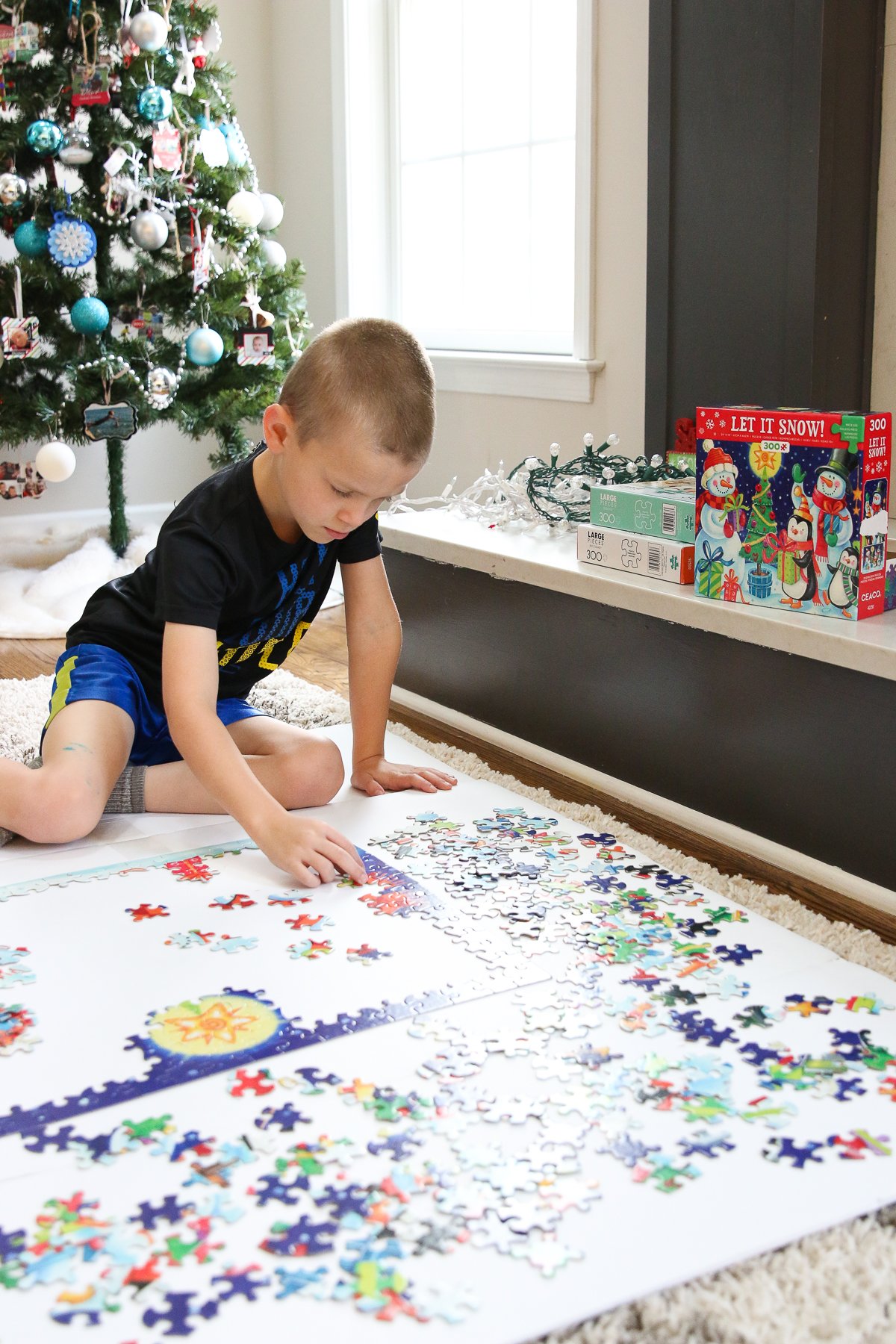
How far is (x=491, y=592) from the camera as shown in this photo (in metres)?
2.04

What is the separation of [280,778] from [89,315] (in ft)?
5.37

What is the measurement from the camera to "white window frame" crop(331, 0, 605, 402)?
315cm

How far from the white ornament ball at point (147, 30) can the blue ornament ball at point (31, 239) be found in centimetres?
47

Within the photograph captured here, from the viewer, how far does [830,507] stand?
1517 mm

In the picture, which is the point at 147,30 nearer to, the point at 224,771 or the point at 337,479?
the point at 337,479

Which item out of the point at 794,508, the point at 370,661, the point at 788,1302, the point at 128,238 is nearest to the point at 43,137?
the point at 128,238

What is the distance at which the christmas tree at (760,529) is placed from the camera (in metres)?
1.58

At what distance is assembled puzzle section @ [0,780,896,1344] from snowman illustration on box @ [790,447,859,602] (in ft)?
1.42

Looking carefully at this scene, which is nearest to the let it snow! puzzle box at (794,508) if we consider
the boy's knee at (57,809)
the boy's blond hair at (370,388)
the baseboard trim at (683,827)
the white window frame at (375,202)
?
the baseboard trim at (683,827)

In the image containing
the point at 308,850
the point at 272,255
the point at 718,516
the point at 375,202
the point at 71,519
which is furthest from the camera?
the point at 71,519

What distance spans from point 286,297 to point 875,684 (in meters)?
2.20

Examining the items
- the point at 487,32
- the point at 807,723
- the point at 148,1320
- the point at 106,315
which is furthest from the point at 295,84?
the point at 148,1320

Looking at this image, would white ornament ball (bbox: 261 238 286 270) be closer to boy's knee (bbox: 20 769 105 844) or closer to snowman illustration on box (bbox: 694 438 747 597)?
snowman illustration on box (bbox: 694 438 747 597)

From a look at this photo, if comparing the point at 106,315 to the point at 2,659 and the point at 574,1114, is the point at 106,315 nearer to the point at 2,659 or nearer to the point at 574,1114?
the point at 2,659
